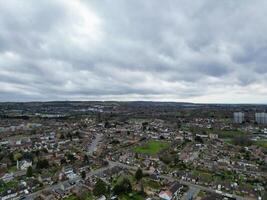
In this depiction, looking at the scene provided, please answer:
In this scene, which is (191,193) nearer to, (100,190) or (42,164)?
(100,190)

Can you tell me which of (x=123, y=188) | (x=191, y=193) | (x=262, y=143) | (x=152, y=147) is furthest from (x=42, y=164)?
(x=262, y=143)

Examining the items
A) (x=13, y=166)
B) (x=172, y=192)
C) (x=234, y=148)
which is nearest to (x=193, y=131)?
(x=234, y=148)

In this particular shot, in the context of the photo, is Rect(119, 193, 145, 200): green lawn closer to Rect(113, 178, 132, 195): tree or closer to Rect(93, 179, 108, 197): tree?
Rect(113, 178, 132, 195): tree

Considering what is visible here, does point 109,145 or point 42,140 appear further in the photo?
point 42,140

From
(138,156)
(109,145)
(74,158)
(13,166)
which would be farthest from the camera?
(109,145)

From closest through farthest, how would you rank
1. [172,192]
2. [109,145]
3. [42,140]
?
[172,192]
[109,145]
[42,140]

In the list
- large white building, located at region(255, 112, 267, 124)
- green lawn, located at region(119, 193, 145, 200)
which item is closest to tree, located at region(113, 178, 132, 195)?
green lawn, located at region(119, 193, 145, 200)

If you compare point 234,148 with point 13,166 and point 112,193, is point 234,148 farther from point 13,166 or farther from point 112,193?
point 13,166

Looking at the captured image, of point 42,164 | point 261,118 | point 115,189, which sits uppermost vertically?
point 261,118
